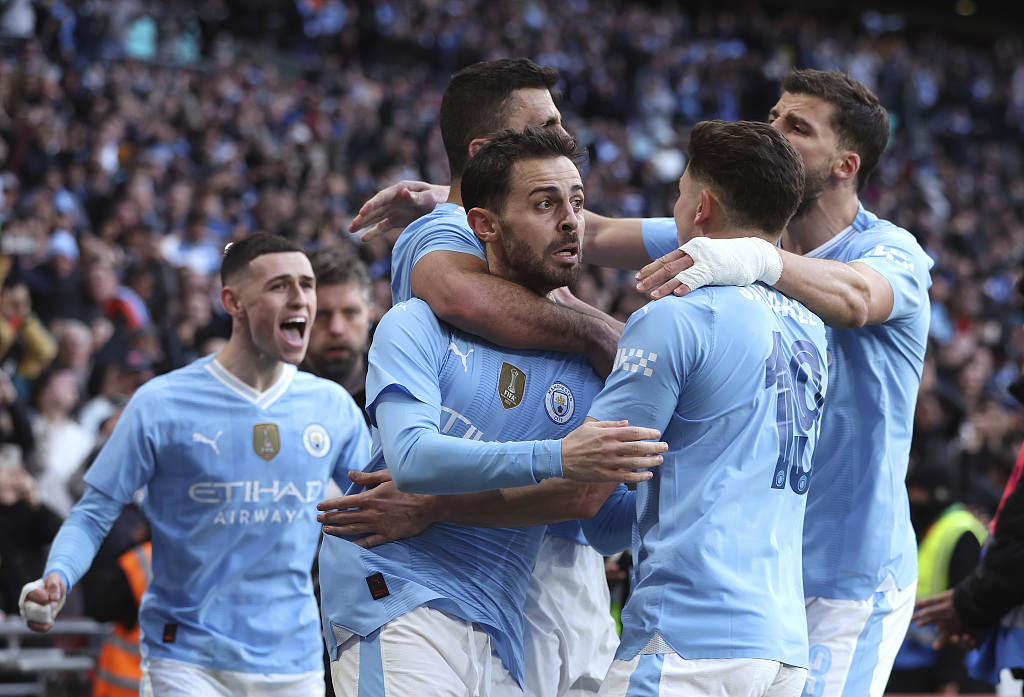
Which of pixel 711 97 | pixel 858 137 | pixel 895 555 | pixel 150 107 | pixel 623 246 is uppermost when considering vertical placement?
pixel 711 97

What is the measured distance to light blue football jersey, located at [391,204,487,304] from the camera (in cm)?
327

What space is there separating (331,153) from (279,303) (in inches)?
488

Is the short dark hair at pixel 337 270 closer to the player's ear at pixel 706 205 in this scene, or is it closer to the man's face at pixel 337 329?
the man's face at pixel 337 329

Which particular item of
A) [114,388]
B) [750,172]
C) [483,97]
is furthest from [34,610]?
[114,388]

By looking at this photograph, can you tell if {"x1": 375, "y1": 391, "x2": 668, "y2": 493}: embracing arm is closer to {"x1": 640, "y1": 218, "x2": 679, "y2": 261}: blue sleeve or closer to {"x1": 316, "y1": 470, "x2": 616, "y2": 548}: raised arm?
{"x1": 316, "y1": 470, "x2": 616, "y2": 548}: raised arm

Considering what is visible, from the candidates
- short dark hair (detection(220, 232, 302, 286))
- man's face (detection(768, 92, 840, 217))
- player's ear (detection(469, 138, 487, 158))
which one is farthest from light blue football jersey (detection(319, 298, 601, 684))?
short dark hair (detection(220, 232, 302, 286))

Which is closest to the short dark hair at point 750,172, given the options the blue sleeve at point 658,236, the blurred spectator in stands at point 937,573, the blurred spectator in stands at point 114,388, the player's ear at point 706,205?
the player's ear at point 706,205

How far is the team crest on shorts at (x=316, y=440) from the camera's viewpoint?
4758mm

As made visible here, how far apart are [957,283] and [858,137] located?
17057 millimetres

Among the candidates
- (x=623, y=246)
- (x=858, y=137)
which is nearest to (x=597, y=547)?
(x=623, y=246)

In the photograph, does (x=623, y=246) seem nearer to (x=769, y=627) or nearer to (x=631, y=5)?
(x=769, y=627)

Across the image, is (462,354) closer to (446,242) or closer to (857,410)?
(446,242)

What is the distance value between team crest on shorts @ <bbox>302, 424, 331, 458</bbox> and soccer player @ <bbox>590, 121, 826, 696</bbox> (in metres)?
2.28

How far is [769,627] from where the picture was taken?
259 cm
